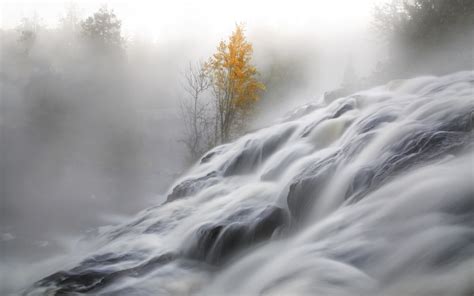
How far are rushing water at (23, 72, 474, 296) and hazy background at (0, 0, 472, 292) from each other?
273 centimetres

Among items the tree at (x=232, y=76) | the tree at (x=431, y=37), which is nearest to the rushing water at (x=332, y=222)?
the tree at (x=431, y=37)

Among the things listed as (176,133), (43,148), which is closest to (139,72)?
(176,133)

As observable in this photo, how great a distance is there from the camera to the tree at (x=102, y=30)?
30.5m

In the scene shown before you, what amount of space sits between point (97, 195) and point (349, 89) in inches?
344

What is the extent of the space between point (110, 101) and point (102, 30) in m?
6.99

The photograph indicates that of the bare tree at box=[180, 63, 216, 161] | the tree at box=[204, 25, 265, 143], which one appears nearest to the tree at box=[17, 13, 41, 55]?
the bare tree at box=[180, 63, 216, 161]

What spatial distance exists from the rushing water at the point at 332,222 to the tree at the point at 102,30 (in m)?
24.3

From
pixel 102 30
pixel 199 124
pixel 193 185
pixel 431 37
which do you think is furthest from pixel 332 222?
pixel 102 30

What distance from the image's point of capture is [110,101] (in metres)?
26.5

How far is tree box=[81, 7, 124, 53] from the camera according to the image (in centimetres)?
3045

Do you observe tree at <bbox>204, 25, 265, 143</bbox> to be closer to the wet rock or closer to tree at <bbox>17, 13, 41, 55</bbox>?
the wet rock

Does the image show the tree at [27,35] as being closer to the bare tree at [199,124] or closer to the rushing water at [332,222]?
the bare tree at [199,124]

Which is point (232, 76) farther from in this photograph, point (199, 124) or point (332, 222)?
point (332, 222)

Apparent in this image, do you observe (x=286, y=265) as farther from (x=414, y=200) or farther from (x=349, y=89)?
(x=349, y=89)
